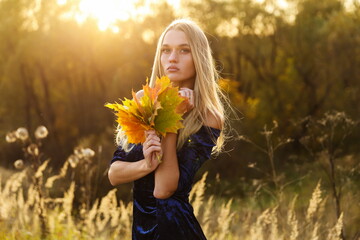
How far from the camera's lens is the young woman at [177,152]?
227cm

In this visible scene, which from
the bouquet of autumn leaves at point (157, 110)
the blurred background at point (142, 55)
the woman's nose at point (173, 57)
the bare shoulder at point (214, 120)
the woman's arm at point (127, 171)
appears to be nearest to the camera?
the bouquet of autumn leaves at point (157, 110)

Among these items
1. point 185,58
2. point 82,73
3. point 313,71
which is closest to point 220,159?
point 313,71

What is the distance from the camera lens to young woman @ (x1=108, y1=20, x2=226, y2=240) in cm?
227

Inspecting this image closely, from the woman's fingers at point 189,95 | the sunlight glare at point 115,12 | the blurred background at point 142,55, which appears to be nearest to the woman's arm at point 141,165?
the woman's fingers at point 189,95

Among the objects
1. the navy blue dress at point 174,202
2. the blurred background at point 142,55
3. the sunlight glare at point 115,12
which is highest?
the sunlight glare at point 115,12

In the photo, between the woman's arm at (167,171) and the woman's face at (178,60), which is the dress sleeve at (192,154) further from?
the woman's face at (178,60)

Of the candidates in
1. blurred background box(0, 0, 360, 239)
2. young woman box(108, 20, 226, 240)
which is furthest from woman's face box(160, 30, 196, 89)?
blurred background box(0, 0, 360, 239)

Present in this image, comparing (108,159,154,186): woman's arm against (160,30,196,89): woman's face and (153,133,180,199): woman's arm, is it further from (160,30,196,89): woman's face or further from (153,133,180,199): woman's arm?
(160,30,196,89): woman's face

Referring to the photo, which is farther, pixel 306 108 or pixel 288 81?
pixel 288 81

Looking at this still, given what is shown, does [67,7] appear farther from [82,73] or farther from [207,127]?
[207,127]

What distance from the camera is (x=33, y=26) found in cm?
2334

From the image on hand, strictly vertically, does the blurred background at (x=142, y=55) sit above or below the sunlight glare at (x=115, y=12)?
below

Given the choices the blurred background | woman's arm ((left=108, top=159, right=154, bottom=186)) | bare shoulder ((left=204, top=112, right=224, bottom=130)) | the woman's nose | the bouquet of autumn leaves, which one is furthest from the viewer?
the blurred background

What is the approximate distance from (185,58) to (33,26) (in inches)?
871
